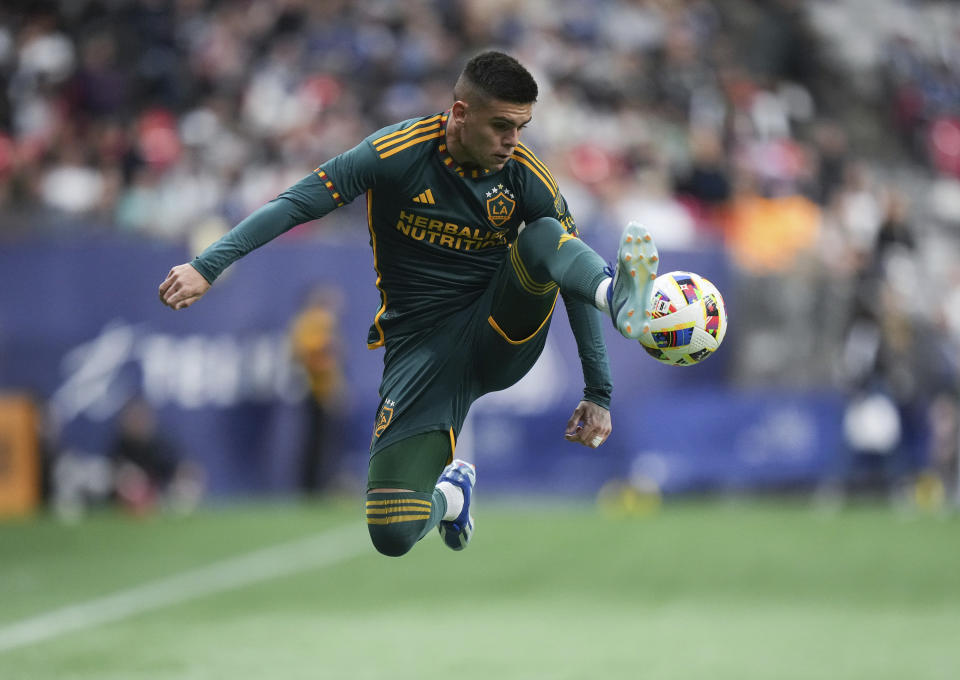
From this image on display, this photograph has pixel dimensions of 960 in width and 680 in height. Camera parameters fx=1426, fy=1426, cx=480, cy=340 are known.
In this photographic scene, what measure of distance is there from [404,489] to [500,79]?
80.5 inches

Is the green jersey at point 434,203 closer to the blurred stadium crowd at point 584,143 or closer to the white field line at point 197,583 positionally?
the white field line at point 197,583

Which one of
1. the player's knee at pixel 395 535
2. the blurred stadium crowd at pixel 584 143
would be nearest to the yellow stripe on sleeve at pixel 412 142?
the player's knee at pixel 395 535

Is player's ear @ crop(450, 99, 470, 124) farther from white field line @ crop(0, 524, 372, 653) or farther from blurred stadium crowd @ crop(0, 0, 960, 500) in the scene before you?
blurred stadium crowd @ crop(0, 0, 960, 500)

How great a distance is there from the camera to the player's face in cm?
627

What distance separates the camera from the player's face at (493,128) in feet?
20.6

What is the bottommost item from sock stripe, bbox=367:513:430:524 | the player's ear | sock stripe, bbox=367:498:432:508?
sock stripe, bbox=367:513:430:524

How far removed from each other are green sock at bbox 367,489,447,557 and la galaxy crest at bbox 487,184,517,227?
140cm

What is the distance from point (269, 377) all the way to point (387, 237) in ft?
31.6

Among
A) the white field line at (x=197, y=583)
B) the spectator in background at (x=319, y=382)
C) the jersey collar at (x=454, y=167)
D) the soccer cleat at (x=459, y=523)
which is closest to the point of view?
the jersey collar at (x=454, y=167)

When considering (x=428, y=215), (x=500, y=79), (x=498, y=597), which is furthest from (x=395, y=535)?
(x=498, y=597)

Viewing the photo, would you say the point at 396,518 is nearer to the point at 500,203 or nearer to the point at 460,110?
the point at 500,203

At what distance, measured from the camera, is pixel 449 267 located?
697 centimetres

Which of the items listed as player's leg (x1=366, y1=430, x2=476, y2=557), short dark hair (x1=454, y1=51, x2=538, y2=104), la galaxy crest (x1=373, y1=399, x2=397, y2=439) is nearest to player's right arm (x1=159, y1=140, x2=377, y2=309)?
short dark hair (x1=454, y1=51, x2=538, y2=104)

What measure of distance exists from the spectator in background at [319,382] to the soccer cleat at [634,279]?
1037 centimetres
